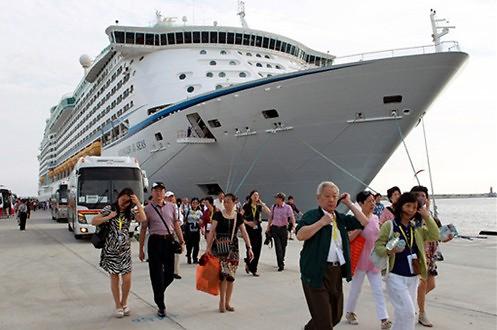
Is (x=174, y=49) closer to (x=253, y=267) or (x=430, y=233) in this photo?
(x=253, y=267)

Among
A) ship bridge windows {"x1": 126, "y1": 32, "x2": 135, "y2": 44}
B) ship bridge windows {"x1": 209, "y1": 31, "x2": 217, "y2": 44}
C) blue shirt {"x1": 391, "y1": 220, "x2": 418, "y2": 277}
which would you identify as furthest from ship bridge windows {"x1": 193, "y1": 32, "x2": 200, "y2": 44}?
blue shirt {"x1": 391, "y1": 220, "x2": 418, "y2": 277}

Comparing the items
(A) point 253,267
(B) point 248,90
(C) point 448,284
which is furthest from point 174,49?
(C) point 448,284

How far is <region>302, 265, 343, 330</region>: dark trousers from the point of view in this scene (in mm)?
3375

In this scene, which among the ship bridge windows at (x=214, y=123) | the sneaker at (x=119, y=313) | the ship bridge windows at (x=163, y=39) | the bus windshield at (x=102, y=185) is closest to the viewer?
the sneaker at (x=119, y=313)

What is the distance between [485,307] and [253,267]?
3464 mm

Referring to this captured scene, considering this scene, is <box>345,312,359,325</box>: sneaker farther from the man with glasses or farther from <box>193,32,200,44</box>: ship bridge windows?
<box>193,32,200,44</box>: ship bridge windows

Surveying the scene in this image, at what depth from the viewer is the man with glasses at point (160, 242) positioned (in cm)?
513

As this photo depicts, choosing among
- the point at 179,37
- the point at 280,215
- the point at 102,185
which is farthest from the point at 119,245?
the point at 179,37

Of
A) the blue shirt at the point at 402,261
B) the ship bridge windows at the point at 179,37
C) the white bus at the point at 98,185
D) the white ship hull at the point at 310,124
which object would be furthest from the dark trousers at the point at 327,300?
the ship bridge windows at the point at 179,37

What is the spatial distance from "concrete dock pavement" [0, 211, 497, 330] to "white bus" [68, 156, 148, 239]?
3890 mm

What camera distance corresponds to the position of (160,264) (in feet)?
17.1

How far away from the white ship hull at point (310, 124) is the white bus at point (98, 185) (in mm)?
4975

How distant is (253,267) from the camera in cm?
769

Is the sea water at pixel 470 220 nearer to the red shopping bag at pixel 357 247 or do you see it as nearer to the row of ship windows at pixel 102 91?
the red shopping bag at pixel 357 247
